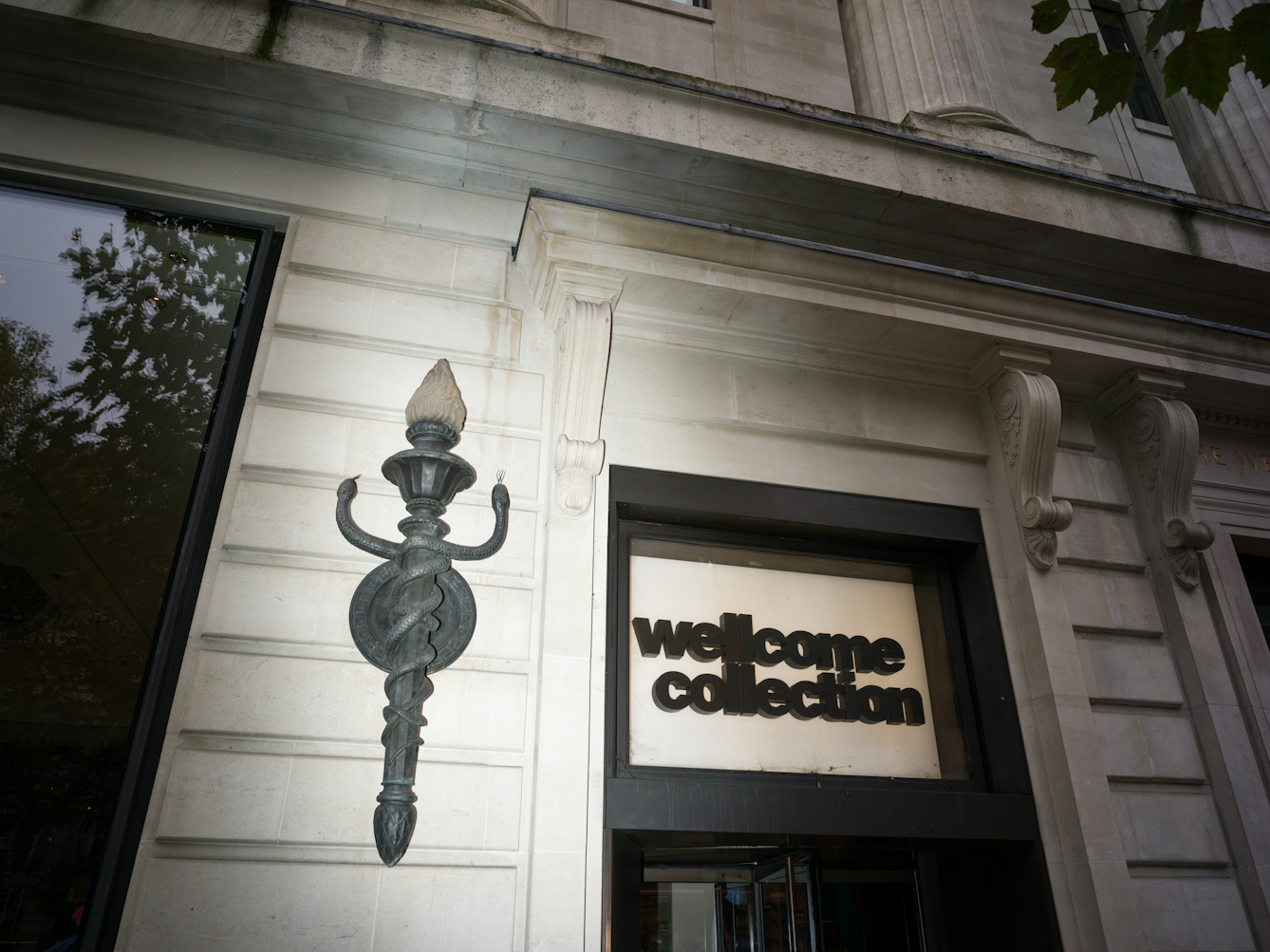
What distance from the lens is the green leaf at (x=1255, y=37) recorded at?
11.2 ft

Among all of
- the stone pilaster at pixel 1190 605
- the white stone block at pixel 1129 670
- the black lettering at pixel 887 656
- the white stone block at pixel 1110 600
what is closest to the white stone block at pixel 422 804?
the black lettering at pixel 887 656

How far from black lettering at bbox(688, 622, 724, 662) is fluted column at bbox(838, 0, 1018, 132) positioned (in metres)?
4.92

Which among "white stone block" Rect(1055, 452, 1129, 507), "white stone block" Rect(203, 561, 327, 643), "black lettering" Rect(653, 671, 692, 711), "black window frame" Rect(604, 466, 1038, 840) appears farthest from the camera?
"white stone block" Rect(1055, 452, 1129, 507)

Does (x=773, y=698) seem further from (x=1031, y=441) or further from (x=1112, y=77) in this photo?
(x=1112, y=77)

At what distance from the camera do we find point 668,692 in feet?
16.3

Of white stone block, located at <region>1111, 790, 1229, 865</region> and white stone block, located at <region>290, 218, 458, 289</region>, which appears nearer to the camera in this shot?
white stone block, located at <region>1111, 790, 1229, 865</region>

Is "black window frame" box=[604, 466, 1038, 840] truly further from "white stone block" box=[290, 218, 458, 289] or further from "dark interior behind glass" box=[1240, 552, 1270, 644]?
"dark interior behind glass" box=[1240, 552, 1270, 644]

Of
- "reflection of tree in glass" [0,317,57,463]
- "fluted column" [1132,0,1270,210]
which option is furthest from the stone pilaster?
"reflection of tree in glass" [0,317,57,463]

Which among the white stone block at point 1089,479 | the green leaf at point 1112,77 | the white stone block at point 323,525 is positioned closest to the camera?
the green leaf at point 1112,77

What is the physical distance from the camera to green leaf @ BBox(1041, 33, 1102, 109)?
146 inches

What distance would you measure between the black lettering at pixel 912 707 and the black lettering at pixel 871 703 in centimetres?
15

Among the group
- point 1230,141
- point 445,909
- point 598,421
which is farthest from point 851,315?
point 1230,141

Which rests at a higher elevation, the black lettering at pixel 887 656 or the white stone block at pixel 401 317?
the white stone block at pixel 401 317

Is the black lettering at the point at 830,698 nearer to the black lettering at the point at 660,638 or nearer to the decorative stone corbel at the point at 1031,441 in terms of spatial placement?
the black lettering at the point at 660,638
